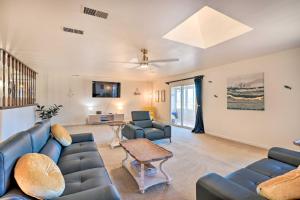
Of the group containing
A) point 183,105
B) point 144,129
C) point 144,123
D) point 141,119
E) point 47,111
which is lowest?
point 144,129

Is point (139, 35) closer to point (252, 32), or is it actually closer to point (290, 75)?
point (252, 32)

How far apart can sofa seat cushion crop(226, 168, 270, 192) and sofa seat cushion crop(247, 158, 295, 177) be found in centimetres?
11

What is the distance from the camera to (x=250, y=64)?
434 cm

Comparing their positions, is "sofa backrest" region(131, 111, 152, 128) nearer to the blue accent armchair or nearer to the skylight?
the blue accent armchair

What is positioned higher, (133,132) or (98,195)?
(98,195)

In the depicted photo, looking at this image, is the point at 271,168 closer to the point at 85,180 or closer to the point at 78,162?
the point at 85,180

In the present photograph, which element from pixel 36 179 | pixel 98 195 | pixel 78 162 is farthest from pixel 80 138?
pixel 98 195

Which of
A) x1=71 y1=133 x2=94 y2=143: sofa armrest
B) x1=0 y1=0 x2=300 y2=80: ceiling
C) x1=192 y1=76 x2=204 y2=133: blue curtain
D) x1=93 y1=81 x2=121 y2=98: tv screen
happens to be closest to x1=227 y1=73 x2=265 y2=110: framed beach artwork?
x1=0 y1=0 x2=300 y2=80: ceiling

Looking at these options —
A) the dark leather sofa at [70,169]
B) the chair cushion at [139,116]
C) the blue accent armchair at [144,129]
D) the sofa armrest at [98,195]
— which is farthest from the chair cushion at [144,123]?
the sofa armrest at [98,195]

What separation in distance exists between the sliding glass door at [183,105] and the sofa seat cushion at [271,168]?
4.47 meters

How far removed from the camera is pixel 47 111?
6461 millimetres

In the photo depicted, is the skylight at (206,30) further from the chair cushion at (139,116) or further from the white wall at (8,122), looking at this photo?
the white wall at (8,122)

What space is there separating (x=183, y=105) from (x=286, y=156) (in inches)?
200

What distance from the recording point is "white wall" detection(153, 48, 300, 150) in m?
3.56
